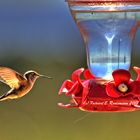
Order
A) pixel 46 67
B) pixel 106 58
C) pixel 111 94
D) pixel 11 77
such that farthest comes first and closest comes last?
pixel 46 67 → pixel 11 77 → pixel 106 58 → pixel 111 94

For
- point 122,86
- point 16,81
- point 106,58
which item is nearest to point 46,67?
point 16,81

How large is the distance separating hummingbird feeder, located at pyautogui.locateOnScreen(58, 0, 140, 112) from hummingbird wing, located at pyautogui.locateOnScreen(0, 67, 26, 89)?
56 cm

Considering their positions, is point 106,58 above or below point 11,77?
above

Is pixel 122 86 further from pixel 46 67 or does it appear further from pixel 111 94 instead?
pixel 46 67

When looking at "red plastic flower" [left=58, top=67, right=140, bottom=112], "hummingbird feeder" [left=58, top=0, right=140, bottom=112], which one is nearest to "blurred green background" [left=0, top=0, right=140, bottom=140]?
"hummingbird feeder" [left=58, top=0, right=140, bottom=112]

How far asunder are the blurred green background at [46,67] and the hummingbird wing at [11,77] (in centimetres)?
117

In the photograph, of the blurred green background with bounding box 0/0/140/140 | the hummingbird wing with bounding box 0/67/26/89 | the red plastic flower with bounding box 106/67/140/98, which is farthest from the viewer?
the blurred green background with bounding box 0/0/140/140

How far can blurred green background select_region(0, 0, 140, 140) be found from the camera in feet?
13.8

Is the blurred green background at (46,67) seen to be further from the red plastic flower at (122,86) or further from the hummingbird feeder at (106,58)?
the red plastic flower at (122,86)

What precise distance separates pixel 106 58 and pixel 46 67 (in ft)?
6.50

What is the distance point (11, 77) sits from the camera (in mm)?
2957

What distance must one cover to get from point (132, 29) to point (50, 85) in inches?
83.2

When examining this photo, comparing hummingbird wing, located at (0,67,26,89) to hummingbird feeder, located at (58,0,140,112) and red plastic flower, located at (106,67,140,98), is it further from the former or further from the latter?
red plastic flower, located at (106,67,140,98)

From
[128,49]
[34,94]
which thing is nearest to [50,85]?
[34,94]
